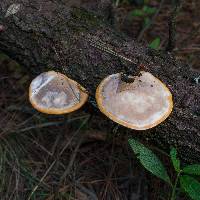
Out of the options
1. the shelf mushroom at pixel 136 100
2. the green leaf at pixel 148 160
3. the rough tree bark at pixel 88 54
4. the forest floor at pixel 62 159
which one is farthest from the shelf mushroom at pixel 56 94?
the green leaf at pixel 148 160

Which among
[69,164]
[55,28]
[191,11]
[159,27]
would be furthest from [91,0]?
[69,164]

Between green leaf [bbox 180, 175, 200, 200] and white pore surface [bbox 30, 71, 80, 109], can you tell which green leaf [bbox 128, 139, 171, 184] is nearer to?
green leaf [bbox 180, 175, 200, 200]

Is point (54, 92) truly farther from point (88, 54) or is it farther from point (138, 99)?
point (138, 99)

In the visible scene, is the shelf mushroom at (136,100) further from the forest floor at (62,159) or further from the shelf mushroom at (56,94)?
the forest floor at (62,159)

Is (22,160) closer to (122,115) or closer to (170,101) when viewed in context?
(122,115)

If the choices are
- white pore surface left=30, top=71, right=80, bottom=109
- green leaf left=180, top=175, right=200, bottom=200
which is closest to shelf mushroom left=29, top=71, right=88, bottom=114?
white pore surface left=30, top=71, right=80, bottom=109
